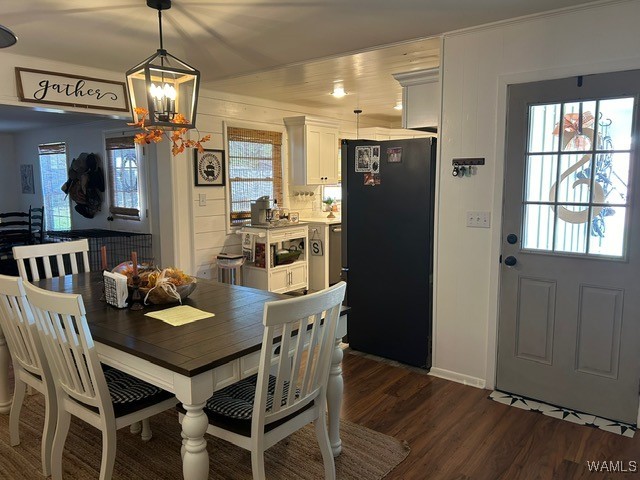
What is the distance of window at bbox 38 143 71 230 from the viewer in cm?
745

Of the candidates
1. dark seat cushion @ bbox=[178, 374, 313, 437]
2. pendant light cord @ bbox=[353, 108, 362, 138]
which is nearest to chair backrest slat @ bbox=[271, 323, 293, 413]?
dark seat cushion @ bbox=[178, 374, 313, 437]

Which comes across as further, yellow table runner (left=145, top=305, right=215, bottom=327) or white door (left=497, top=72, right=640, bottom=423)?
white door (left=497, top=72, right=640, bottom=423)

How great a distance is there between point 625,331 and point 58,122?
295 inches

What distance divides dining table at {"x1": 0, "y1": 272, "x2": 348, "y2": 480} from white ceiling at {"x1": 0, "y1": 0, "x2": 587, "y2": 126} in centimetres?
166

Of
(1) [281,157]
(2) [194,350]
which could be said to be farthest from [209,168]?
(2) [194,350]

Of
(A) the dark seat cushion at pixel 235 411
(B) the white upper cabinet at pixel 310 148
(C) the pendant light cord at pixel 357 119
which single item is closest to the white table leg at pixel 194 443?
(A) the dark seat cushion at pixel 235 411

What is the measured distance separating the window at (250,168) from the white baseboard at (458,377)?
3.00m

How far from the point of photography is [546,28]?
2.76 metres

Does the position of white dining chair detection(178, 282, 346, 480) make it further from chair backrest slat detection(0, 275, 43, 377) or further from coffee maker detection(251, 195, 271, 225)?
coffee maker detection(251, 195, 271, 225)

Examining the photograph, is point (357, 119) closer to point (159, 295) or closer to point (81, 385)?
point (159, 295)

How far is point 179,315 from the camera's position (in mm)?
2264

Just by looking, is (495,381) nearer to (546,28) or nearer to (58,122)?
(546,28)

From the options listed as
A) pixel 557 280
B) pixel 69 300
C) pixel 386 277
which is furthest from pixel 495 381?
pixel 69 300

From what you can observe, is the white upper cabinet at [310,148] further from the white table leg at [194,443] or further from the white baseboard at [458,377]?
the white table leg at [194,443]
